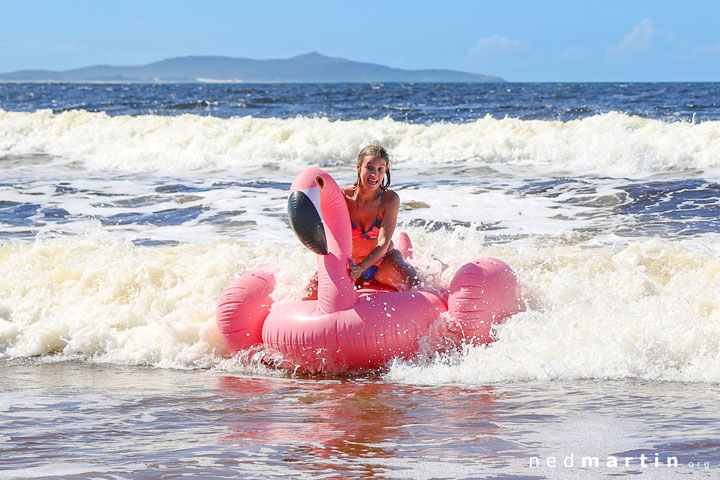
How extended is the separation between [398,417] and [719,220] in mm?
6761

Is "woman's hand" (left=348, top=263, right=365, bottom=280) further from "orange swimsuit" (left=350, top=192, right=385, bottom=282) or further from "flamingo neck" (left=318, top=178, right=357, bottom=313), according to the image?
"orange swimsuit" (left=350, top=192, right=385, bottom=282)

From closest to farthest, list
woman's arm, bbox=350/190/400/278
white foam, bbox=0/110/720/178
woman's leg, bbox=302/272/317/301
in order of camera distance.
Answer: woman's arm, bbox=350/190/400/278
woman's leg, bbox=302/272/317/301
white foam, bbox=0/110/720/178

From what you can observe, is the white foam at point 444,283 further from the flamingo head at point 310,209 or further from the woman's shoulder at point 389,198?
the flamingo head at point 310,209

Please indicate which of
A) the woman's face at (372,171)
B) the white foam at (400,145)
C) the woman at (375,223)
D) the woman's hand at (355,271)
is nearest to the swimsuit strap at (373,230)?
the woman at (375,223)

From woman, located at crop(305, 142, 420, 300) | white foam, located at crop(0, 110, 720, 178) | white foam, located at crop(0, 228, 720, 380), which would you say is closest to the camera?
white foam, located at crop(0, 228, 720, 380)

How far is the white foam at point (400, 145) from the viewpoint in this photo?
14977 mm

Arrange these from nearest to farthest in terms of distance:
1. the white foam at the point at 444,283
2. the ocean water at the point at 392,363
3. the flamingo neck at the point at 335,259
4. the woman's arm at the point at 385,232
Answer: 1. the ocean water at the point at 392,363
2. the white foam at the point at 444,283
3. the flamingo neck at the point at 335,259
4. the woman's arm at the point at 385,232

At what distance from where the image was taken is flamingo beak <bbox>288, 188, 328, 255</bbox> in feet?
17.6

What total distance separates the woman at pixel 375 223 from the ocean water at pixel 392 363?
0.90ft

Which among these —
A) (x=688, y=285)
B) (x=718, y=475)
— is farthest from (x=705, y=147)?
(x=718, y=475)

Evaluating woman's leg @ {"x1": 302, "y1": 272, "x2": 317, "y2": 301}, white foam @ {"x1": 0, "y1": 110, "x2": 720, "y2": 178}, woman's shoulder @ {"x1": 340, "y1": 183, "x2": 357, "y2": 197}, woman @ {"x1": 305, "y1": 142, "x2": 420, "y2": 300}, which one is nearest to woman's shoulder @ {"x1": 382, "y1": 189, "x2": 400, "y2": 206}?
woman @ {"x1": 305, "y1": 142, "x2": 420, "y2": 300}

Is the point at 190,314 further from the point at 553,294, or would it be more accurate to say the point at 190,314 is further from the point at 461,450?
the point at 461,450

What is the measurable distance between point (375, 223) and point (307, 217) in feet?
2.27

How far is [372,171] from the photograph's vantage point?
18.8ft
